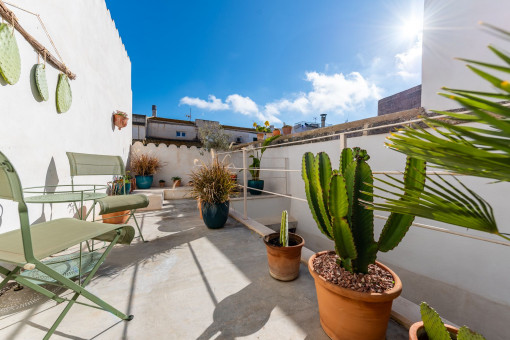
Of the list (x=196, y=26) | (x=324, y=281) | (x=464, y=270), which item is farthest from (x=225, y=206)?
(x=196, y=26)

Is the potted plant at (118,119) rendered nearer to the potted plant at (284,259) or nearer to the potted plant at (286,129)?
the potted plant at (286,129)

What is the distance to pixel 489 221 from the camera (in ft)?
1.53

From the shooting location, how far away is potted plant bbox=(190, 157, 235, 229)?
2545 mm

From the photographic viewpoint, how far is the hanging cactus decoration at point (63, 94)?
2131 millimetres

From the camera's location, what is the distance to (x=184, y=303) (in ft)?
4.22

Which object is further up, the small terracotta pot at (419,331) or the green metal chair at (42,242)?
the green metal chair at (42,242)

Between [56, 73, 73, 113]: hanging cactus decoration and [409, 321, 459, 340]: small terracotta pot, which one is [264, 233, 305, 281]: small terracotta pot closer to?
[409, 321, 459, 340]: small terracotta pot

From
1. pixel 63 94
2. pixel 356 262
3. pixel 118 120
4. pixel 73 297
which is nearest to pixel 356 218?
pixel 356 262

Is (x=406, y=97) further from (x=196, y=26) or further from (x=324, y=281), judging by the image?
(x=196, y=26)

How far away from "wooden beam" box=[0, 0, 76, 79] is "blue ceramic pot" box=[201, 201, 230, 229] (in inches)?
83.6

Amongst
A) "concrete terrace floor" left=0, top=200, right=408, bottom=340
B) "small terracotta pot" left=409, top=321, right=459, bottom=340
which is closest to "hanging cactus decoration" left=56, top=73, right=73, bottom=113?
"concrete terrace floor" left=0, top=200, right=408, bottom=340

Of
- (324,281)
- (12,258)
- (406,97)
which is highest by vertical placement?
(406,97)

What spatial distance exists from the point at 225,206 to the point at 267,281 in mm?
1263

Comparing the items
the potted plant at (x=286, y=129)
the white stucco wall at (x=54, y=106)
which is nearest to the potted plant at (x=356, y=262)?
the white stucco wall at (x=54, y=106)
